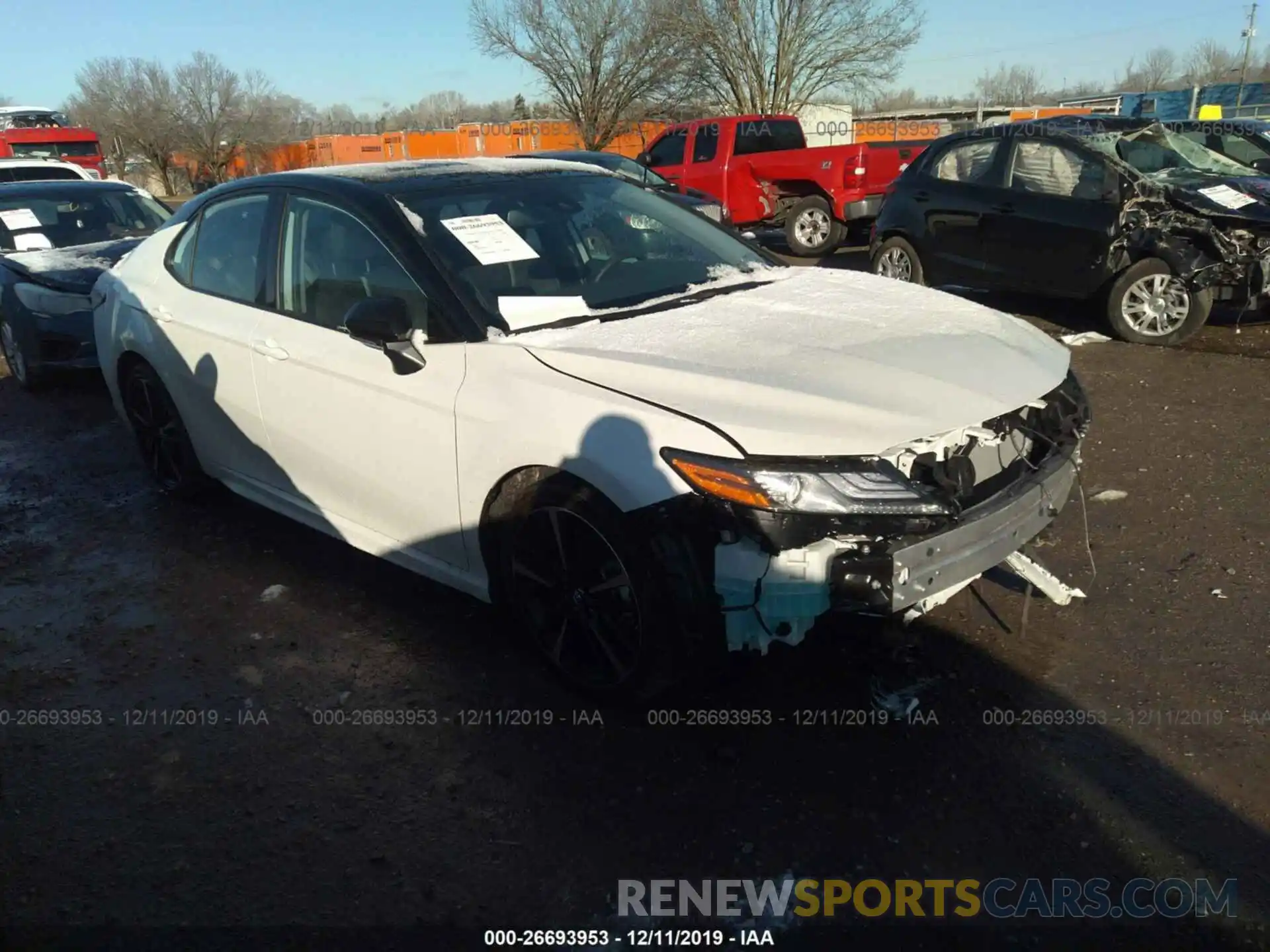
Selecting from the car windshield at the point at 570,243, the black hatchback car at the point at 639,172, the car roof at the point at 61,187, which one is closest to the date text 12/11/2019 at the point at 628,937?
the car windshield at the point at 570,243

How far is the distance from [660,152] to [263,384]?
1299cm

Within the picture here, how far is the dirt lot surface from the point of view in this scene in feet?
8.20

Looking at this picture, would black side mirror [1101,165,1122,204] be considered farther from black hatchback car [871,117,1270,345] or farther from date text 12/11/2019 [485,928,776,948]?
date text 12/11/2019 [485,928,776,948]

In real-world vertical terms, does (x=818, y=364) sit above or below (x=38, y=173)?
below

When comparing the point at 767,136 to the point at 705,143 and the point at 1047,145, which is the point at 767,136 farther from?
the point at 1047,145

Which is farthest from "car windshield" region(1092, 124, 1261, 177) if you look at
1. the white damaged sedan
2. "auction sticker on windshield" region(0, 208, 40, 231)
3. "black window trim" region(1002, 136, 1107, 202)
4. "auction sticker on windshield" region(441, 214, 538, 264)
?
"auction sticker on windshield" region(0, 208, 40, 231)

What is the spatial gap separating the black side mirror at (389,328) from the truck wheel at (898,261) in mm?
6786

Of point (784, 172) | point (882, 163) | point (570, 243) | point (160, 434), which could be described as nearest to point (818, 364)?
point (570, 243)

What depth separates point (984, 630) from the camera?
11.7 ft

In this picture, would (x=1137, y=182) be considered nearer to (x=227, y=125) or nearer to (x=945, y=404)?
(x=945, y=404)

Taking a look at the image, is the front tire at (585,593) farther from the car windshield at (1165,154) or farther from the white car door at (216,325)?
the car windshield at (1165,154)

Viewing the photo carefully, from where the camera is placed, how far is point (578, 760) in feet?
9.77

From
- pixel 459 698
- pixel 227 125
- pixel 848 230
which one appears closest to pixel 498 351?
pixel 459 698

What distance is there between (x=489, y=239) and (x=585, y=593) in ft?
4.49
